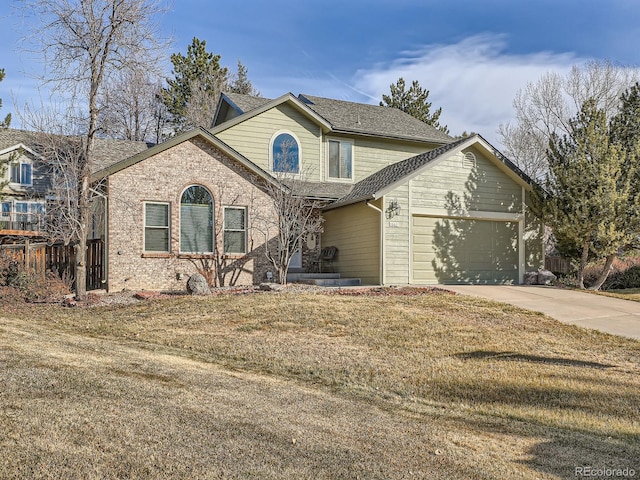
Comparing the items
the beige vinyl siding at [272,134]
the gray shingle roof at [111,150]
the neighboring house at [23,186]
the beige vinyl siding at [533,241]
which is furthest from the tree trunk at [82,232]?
the beige vinyl siding at [533,241]

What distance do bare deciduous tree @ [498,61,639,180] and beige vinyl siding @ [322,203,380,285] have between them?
1594 cm

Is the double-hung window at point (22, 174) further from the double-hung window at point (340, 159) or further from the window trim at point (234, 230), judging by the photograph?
the double-hung window at point (340, 159)

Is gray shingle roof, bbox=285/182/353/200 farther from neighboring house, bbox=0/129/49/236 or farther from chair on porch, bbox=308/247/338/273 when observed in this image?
neighboring house, bbox=0/129/49/236

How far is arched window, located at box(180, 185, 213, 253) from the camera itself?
1622 cm

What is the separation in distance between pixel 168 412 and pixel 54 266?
12.2m

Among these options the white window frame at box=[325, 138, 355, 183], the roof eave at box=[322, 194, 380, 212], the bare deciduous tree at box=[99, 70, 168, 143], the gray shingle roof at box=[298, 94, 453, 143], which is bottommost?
the roof eave at box=[322, 194, 380, 212]

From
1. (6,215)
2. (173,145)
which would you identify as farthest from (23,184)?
(173,145)

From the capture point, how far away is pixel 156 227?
1582 centimetres

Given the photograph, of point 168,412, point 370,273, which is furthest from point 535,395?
point 370,273

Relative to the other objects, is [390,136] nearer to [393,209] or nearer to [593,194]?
[393,209]

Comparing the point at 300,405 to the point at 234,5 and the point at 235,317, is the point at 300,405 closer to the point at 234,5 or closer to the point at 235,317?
the point at 235,317

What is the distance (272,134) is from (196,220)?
506 cm

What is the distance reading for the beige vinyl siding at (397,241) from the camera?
16.7m

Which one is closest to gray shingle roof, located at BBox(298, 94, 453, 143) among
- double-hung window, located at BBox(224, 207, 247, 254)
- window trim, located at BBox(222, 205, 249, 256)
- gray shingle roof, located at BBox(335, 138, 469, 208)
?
gray shingle roof, located at BBox(335, 138, 469, 208)
